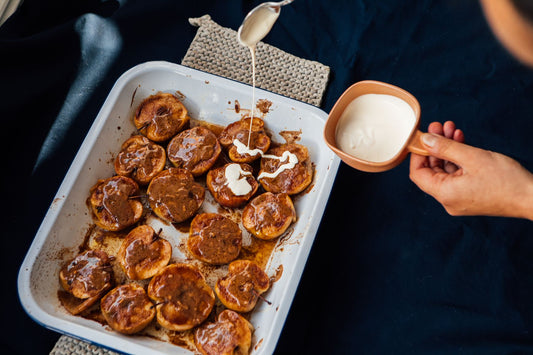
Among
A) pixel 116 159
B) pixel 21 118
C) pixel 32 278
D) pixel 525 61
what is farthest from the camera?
pixel 525 61

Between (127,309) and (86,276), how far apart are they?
0.80 feet

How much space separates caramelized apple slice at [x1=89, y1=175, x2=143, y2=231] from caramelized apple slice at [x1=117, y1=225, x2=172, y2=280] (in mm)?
76

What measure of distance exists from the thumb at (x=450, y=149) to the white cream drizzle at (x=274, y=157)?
702 millimetres

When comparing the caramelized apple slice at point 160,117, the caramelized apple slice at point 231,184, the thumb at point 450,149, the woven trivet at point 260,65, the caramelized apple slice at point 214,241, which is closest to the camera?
the thumb at point 450,149

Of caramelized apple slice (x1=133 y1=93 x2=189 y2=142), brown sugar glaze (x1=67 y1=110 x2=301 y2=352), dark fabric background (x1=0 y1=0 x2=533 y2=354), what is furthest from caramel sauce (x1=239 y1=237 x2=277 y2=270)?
caramelized apple slice (x1=133 y1=93 x2=189 y2=142)

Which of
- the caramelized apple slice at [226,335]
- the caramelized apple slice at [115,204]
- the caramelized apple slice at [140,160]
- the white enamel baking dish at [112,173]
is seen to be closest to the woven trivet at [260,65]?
the white enamel baking dish at [112,173]

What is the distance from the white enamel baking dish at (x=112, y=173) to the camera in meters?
2.04

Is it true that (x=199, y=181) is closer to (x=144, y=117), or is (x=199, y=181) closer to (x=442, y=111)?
(x=144, y=117)

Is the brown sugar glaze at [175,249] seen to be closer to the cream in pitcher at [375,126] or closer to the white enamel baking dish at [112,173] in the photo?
the white enamel baking dish at [112,173]

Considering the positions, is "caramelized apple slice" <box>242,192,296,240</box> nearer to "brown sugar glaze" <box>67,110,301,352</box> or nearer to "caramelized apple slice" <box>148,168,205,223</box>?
"brown sugar glaze" <box>67,110,301,352</box>

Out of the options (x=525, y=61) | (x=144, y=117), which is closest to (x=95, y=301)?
(x=144, y=117)

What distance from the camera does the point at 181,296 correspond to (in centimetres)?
215

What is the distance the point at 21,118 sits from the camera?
2.64 metres

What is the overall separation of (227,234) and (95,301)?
644 mm
